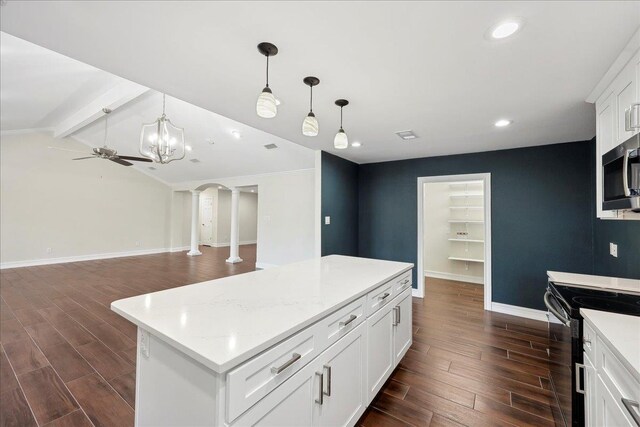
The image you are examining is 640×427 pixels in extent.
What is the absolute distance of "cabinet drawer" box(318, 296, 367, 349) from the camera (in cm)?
131

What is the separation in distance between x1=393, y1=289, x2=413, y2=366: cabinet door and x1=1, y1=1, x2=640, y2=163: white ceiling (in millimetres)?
1786

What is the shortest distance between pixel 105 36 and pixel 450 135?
3.33 m

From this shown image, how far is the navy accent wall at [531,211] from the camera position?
329 centimetres

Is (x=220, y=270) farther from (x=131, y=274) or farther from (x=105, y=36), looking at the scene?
(x=105, y=36)

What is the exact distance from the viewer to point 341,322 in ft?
4.74

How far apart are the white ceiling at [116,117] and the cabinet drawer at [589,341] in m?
4.31

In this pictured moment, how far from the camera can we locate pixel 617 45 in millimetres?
1491

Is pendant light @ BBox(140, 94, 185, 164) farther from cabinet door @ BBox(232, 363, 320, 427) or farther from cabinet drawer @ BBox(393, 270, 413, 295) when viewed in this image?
cabinet door @ BBox(232, 363, 320, 427)

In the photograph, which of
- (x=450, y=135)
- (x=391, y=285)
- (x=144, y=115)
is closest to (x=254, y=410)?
(x=391, y=285)

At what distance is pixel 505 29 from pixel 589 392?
1.90 meters

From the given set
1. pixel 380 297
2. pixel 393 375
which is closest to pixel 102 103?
pixel 380 297

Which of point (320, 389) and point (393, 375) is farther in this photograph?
point (393, 375)

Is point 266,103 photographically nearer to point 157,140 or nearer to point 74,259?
point 157,140

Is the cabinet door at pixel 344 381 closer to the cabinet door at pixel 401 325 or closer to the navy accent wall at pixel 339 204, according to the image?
the cabinet door at pixel 401 325
